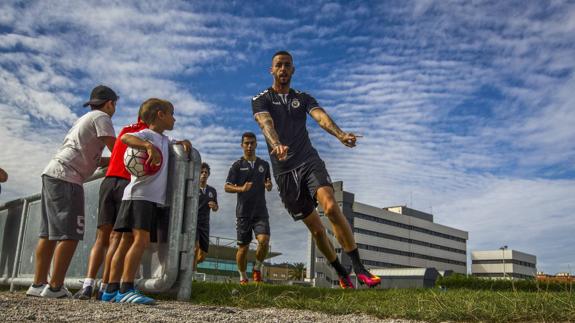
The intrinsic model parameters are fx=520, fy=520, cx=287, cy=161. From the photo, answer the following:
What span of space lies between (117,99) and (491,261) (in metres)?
149

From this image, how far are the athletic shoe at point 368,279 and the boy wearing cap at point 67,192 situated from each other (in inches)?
115

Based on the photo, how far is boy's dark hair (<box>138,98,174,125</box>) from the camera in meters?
5.13

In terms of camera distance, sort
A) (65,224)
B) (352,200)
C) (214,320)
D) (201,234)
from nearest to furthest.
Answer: (214,320) < (65,224) < (201,234) < (352,200)

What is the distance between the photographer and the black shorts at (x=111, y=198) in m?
5.17

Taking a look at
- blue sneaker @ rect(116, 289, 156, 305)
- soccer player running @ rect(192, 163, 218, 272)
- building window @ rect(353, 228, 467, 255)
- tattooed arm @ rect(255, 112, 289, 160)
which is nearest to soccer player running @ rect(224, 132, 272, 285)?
soccer player running @ rect(192, 163, 218, 272)

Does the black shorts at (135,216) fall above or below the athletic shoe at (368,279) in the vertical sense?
above

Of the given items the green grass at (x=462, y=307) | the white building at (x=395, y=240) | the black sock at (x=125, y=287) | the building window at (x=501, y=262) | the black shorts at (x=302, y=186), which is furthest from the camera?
the building window at (x=501, y=262)

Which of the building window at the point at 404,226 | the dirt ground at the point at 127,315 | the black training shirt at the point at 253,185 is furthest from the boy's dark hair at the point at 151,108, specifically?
A: the building window at the point at 404,226

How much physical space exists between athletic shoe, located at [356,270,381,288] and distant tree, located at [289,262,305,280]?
4282 inches

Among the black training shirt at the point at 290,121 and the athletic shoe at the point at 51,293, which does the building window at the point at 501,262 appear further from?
the athletic shoe at the point at 51,293

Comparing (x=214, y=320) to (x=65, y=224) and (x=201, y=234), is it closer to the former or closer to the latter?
(x=65, y=224)

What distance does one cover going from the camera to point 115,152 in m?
5.30

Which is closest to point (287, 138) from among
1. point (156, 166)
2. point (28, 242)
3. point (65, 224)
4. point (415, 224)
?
point (156, 166)

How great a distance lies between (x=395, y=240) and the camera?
4938 inches
